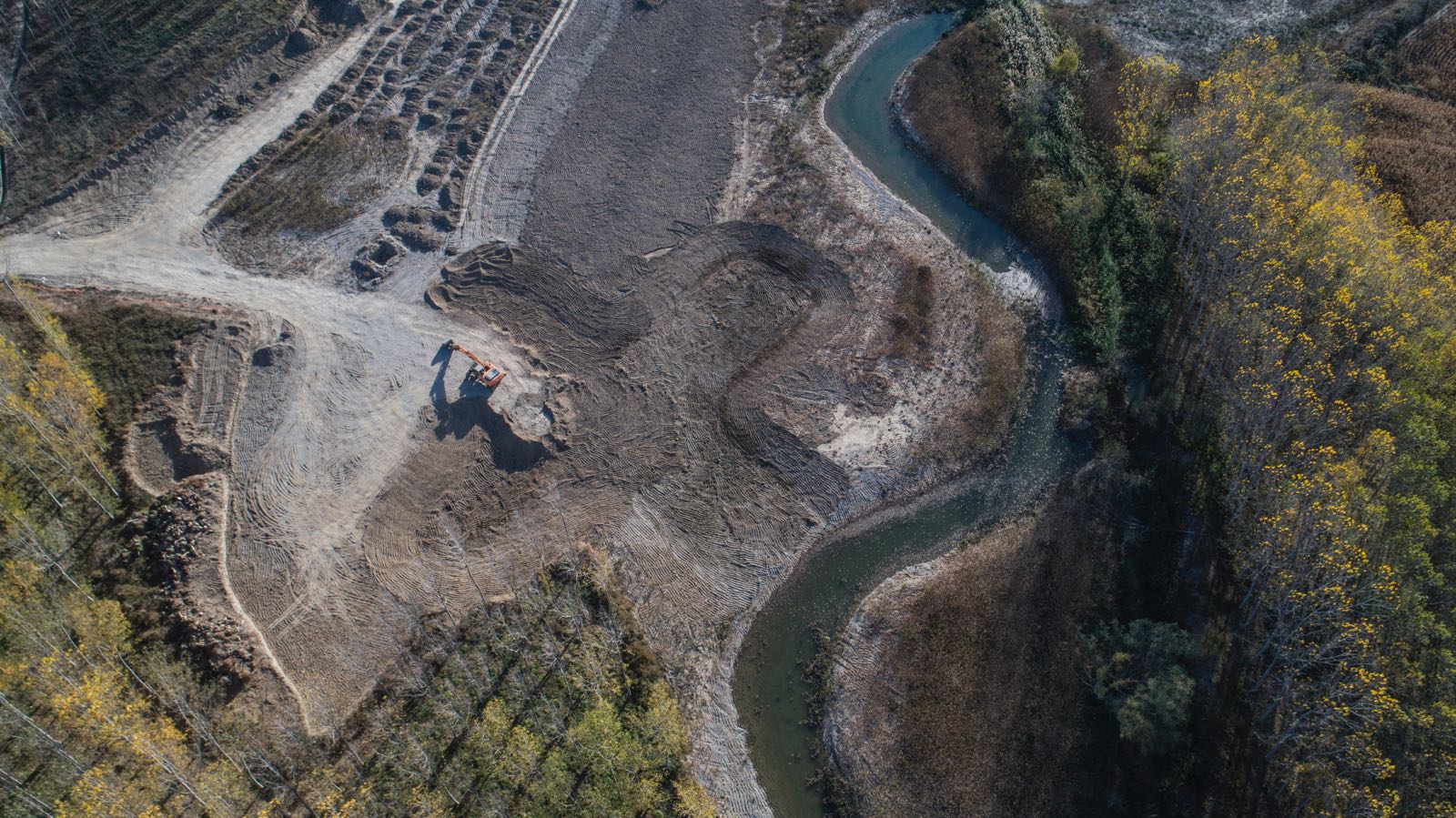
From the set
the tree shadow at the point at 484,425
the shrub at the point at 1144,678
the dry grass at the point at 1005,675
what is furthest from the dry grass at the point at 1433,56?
the tree shadow at the point at 484,425

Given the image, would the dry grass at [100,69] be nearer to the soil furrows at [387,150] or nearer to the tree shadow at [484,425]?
the soil furrows at [387,150]

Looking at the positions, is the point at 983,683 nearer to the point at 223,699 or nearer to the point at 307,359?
the point at 223,699

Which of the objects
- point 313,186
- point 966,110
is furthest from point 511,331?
point 966,110

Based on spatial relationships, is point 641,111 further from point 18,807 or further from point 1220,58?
point 18,807

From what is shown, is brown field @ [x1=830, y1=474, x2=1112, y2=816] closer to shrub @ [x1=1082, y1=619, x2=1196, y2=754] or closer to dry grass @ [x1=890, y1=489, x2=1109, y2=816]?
dry grass @ [x1=890, y1=489, x2=1109, y2=816]

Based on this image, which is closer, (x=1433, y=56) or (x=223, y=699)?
(x=223, y=699)

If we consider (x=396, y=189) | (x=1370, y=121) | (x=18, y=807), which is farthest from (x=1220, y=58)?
(x=18, y=807)

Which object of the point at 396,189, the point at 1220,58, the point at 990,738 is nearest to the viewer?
the point at 990,738
